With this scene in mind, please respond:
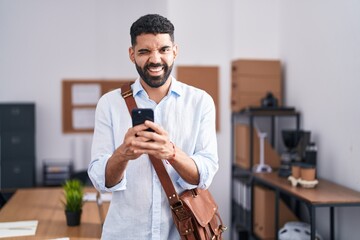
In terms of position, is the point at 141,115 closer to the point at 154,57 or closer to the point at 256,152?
the point at 154,57

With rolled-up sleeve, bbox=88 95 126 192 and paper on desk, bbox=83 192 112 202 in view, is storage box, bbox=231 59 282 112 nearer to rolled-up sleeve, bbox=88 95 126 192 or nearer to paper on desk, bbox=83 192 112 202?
paper on desk, bbox=83 192 112 202

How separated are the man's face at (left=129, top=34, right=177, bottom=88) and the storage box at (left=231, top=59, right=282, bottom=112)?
2.67 metres

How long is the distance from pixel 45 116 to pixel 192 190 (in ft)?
12.0

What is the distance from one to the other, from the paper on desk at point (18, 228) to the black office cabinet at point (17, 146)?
212 centimetres

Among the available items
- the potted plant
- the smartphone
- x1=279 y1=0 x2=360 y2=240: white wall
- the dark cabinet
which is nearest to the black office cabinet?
the dark cabinet

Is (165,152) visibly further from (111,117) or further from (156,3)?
(156,3)

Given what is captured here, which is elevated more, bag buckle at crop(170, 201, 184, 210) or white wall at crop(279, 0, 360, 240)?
white wall at crop(279, 0, 360, 240)

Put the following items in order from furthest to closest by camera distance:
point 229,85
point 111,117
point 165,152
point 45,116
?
point 45,116
point 229,85
point 111,117
point 165,152

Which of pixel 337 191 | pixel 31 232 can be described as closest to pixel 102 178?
pixel 31 232

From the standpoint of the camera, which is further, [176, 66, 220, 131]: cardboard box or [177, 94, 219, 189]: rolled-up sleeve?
[176, 66, 220, 131]: cardboard box

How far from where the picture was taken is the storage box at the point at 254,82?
4016mm

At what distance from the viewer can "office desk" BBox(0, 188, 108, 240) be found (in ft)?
7.25

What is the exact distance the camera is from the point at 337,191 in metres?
2.80

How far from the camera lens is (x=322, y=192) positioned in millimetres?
2764
